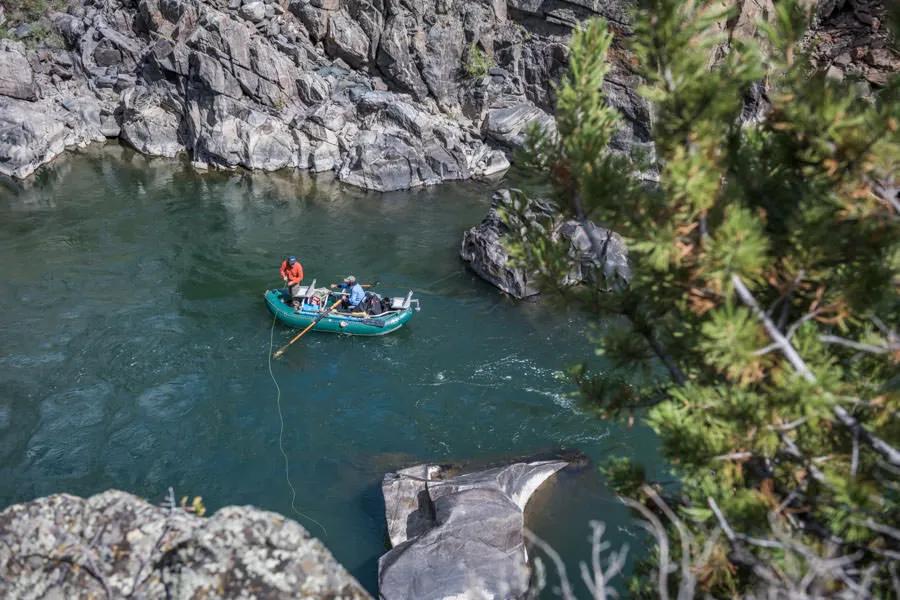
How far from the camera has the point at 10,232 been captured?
23953 millimetres

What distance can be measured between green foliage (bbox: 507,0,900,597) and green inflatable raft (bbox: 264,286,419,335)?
13.3 m

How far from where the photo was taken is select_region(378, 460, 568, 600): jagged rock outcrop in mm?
10812

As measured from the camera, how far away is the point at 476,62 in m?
36.3

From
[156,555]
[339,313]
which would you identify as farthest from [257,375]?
[156,555]

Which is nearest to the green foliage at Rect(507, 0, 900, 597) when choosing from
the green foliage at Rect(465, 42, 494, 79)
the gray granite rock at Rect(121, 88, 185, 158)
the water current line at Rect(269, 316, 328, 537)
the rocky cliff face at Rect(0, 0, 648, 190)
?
the water current line at Rect(269, 316, 328, 537)

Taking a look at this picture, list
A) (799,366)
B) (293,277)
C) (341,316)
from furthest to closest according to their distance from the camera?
(293,277) → (341,316) → (799,366)

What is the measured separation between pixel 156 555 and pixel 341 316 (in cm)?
1371

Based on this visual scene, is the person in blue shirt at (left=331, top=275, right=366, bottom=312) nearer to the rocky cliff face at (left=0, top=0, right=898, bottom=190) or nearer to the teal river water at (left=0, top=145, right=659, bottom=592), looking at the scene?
the teal river water at (left=0, top=145, right=659, bottom=592)

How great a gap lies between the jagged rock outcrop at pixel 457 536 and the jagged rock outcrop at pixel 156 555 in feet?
19.9

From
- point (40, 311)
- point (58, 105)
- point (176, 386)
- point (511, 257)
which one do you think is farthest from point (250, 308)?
point (58, 105)

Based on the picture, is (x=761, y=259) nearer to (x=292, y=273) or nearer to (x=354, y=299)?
(x=354, y=299)

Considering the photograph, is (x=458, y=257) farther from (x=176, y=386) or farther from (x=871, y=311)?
(x=871, y=311)

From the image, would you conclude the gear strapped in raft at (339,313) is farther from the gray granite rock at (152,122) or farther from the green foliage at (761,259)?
the gray granite rock at (152,122)

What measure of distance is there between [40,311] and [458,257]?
40.9 ft
